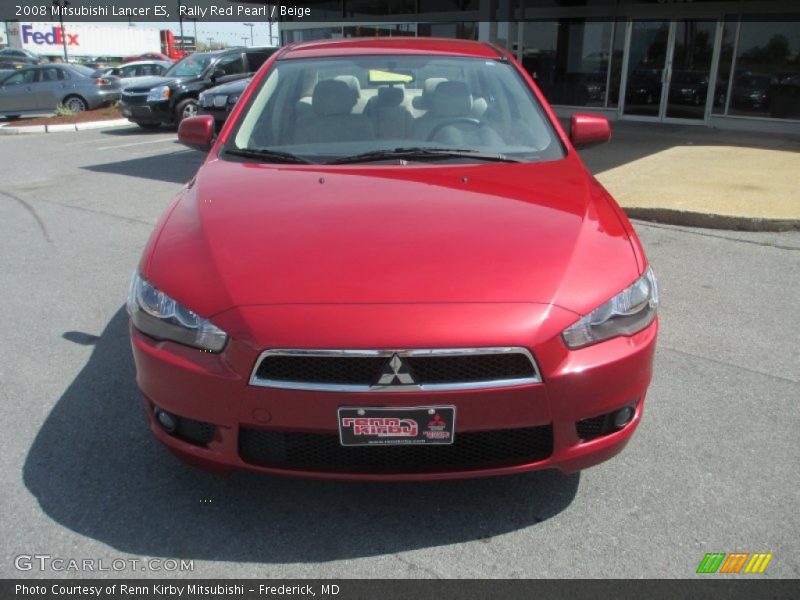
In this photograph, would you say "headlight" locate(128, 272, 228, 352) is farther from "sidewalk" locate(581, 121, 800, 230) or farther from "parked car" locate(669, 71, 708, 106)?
"parked car" locate(669, 71, 708, 106)

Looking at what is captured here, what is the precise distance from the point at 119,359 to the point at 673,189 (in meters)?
6.58

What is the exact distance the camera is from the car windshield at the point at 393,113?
3.36 meters

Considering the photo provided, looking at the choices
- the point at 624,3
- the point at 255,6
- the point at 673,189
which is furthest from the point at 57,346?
the point at 255,6

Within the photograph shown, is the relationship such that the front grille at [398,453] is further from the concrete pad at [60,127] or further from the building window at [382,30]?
the building window at [382,30]

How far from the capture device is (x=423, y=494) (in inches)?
104

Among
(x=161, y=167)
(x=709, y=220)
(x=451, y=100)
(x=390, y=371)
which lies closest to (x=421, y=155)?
(x=451, y=100)

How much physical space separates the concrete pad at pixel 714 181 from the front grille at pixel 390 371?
5539mm

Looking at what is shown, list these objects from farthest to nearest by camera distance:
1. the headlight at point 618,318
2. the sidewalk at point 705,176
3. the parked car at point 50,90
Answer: the parked car at point 50,90
the sidewalk at point 705,176
the headlight at point 618,318

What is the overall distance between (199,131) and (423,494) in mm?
2490

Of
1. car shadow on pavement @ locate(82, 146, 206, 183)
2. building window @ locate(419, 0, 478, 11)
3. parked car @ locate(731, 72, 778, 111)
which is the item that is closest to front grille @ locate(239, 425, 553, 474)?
car shadow on pavement @ locate(82, 146, 206, 183)

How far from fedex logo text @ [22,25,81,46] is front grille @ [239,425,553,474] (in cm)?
6159

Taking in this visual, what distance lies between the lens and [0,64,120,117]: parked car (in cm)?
1905

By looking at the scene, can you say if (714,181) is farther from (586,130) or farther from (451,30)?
(451,30)

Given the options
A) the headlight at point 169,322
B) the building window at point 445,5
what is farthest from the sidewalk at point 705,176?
the building window at point 445,5
